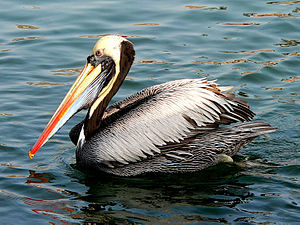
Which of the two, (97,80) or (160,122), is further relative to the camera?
(97,80)

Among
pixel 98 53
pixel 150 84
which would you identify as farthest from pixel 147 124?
pixel 150 84

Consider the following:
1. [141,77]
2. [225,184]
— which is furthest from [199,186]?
[141,77]

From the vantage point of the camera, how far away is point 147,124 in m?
6.41

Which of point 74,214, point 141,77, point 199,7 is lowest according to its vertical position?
point 74,214

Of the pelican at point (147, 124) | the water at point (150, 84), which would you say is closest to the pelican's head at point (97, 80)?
the pelican at point (147, 124)

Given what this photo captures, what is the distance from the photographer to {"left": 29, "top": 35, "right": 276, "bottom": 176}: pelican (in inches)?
253

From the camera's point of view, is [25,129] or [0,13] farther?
[0,13]

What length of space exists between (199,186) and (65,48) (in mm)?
4382

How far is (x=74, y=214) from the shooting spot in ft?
18.9

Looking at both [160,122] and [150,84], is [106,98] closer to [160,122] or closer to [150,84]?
[160,122]

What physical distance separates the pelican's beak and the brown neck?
0.08m

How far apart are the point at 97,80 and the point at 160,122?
32.3 inches

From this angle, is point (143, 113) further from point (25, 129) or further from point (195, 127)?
point (25, 129)

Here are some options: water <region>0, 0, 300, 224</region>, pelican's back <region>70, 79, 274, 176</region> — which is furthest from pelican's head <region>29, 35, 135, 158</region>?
water <region>0, 0, 300, 224</region>
